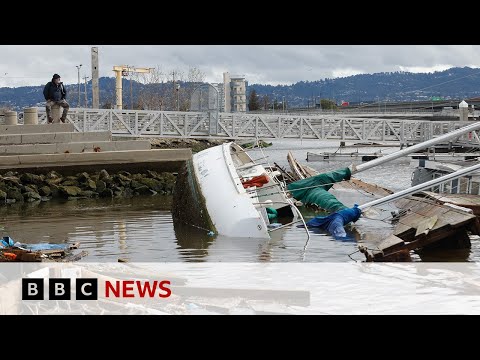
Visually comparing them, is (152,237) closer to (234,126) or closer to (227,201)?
(227,201)

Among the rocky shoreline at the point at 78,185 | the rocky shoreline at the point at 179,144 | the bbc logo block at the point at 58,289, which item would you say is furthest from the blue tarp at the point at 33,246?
the rocky shoreline at the point at 179,144

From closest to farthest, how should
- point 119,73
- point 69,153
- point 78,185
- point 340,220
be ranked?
point 340,220
point 78,185
point 69,153
point 119,73

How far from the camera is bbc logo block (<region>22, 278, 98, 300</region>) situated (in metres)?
9.12

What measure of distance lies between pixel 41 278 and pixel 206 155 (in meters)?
12.2

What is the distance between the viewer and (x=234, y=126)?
4988 centimetres

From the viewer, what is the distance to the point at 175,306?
968 centimetres

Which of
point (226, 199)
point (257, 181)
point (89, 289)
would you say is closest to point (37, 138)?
point (257, 181)

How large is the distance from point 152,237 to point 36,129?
13.4 metres

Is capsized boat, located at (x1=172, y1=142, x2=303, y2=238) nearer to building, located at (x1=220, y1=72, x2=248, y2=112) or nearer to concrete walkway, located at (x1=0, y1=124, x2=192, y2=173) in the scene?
concrete walkway, located at (x1=0, y1=124, x2=192, y2=173)

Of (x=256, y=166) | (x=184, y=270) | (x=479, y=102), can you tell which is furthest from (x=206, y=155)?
(x=479, y=102)

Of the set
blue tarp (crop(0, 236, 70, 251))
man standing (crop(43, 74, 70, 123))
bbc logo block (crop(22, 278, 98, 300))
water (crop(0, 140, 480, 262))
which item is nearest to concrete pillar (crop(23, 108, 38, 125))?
man standing (crop(43, 74, 70, 123))

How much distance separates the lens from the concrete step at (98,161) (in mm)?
27891

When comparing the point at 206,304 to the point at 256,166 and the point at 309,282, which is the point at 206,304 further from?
the point at 256,166

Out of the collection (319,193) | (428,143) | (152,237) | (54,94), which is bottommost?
(152,237)
